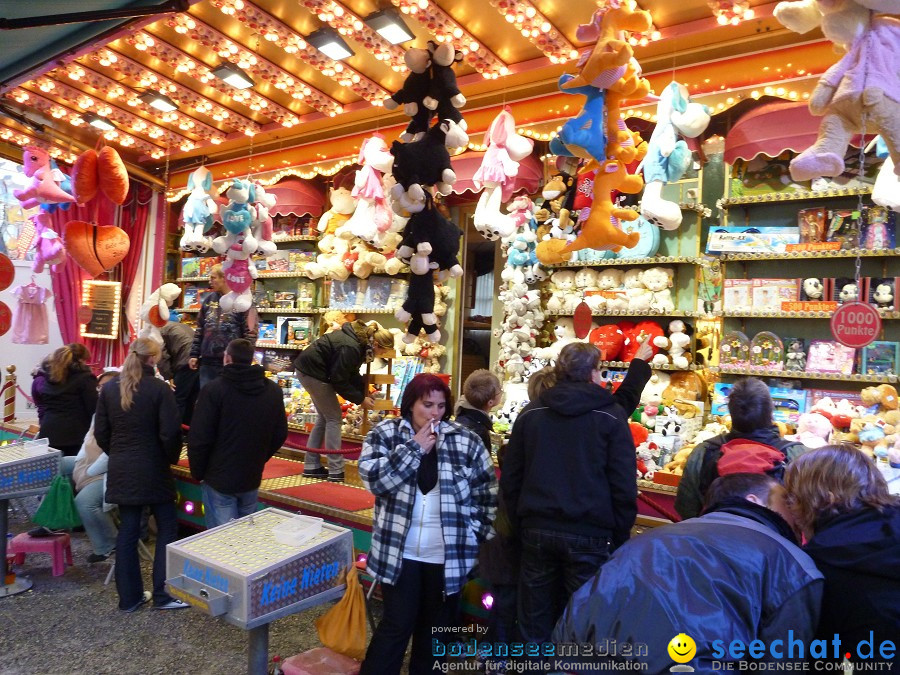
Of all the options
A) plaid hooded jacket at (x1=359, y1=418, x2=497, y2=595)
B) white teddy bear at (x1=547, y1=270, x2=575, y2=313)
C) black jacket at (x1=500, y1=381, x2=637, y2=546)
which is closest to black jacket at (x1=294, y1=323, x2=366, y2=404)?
white teddy bear at (x1=547, y1=270, x2=575, y2=313)

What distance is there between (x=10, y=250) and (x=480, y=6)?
→ 6.04 meters

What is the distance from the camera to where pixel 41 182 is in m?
5.66

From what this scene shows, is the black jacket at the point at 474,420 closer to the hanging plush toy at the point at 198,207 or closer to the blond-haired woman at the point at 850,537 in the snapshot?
the blond-haired woman at the point at 850,537

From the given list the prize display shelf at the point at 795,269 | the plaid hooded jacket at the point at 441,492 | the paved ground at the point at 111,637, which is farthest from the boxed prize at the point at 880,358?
the paved ground at the point at 111,637

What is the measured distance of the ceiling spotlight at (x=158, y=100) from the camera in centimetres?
654

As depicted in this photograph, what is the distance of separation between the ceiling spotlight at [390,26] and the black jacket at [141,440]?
9.16 feet

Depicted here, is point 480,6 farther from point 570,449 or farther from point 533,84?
point 570,449

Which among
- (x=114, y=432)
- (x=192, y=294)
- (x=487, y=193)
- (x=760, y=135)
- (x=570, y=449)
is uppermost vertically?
(x=760, y=135)

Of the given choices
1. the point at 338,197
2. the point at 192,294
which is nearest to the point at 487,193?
the point at 338,197

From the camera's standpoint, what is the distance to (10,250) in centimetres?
759

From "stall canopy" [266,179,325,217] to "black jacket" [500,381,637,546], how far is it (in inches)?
218

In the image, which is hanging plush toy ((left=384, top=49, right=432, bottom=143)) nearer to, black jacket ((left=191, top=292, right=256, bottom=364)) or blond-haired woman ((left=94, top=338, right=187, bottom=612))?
blond-haired woman ((left=94, top=338, right=187, bottom=612))

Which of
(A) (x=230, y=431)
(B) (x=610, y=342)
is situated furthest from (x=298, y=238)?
(A) (x=230, y=431)

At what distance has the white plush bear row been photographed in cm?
524
